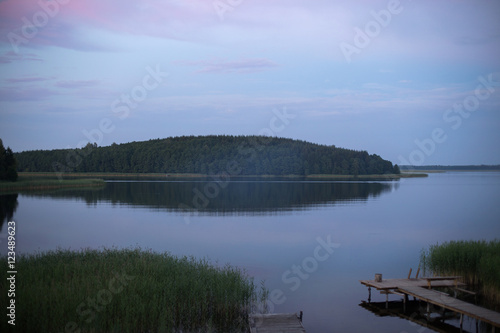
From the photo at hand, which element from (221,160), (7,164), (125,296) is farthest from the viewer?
(221,160)

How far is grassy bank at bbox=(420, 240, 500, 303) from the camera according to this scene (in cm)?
1681

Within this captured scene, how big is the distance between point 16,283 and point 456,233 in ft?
106

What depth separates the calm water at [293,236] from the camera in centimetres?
1836

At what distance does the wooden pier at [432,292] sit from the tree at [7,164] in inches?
2717

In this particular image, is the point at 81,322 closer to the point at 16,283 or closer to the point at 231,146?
the point at 16,283

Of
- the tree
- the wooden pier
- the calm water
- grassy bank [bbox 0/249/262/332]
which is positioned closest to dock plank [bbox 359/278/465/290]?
the wooden pier

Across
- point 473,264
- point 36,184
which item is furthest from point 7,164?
point 473,264

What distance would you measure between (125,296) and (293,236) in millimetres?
21324

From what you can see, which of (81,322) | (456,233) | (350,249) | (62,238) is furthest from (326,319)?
(456,233)

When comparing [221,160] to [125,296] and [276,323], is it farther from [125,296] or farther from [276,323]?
[276,323]

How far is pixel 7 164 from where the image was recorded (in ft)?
237

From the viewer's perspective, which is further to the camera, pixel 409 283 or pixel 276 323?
pixel 409 283

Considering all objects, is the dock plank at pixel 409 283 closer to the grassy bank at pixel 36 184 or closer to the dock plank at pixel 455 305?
the dock plank at pixel 455 305

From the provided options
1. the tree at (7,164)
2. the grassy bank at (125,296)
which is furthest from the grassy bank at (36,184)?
the grassy bank at (125,296)
